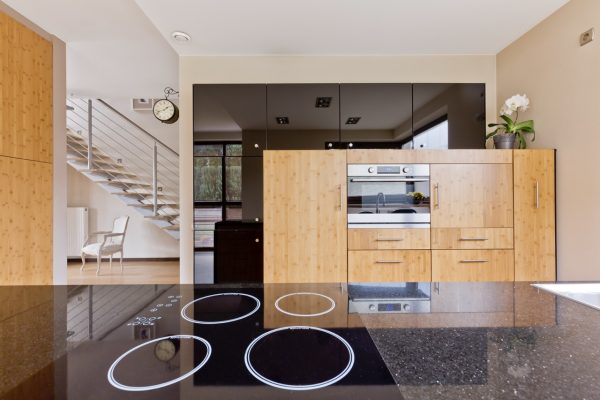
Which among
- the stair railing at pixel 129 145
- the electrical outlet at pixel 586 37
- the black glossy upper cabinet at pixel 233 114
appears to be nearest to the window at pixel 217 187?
the black glossy upper cabinet at pixel 233 114

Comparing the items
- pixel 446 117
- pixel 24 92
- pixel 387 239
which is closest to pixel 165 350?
pixel 387 239

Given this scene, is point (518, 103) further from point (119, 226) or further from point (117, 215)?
point (117, 215)

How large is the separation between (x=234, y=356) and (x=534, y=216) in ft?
9.46

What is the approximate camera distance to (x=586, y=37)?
2.10 meters

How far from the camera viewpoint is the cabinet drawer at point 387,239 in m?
2.57

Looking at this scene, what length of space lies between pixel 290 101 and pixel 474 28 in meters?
1.78

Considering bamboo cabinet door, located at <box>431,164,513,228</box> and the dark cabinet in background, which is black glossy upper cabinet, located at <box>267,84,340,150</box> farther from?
bamboo cabinet door, located at <box>431,164,513,228</box>

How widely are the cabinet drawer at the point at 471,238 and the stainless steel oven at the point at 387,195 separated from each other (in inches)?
6.6

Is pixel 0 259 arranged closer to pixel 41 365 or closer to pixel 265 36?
pixel 41 365

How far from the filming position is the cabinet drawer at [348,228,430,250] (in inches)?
101

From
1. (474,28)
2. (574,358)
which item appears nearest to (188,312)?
(574,358)

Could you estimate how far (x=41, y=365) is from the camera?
56cm

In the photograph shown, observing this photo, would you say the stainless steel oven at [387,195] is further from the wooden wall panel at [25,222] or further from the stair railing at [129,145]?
the stair railing at [129,145]

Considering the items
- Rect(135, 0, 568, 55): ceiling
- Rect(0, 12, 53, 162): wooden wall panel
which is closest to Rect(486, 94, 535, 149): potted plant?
Rect(135, 0, 568, 55): ceiling
